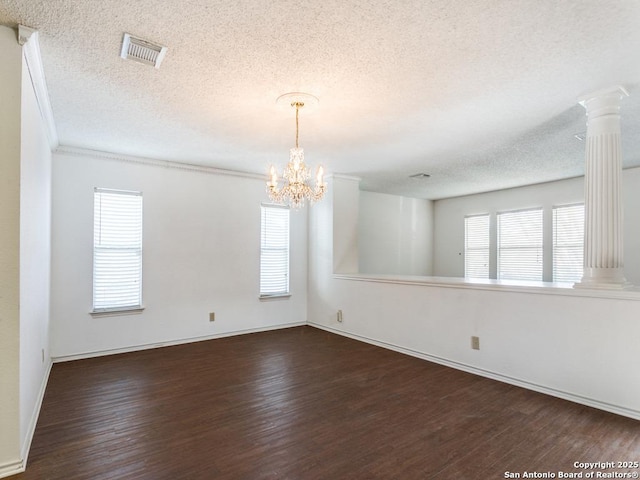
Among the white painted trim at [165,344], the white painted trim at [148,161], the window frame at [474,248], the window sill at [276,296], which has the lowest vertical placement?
the white painted trim at [165,344]

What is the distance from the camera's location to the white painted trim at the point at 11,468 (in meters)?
1.98

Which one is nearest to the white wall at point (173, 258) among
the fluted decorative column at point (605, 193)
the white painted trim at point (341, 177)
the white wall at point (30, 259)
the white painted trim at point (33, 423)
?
the white painted trim at point (341, 177)

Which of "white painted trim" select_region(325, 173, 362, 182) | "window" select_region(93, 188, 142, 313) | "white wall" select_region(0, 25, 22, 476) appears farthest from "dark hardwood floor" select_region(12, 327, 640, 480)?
"white painted trim" select_region(325, 173, 362, 182)

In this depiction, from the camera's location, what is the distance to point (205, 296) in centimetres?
508

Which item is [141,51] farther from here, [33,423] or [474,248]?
[474,248]

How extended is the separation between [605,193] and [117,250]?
17.1ft

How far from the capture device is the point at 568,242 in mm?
5883

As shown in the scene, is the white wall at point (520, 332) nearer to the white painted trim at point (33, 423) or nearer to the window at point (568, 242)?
the window at point (568, 242)

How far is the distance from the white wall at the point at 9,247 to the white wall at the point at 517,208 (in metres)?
7.09

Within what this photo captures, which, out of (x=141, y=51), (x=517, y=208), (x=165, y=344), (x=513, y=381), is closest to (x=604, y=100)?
(x=513, y=381)

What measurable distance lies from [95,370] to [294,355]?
2.20 meters

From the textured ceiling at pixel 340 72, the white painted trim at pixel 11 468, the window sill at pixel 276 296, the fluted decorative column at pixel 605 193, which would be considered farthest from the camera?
the window sill at pixel 276 296

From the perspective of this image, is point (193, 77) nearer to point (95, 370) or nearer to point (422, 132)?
point (422, 132)

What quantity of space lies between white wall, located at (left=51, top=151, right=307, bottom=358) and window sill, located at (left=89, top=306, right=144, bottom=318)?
49mm
